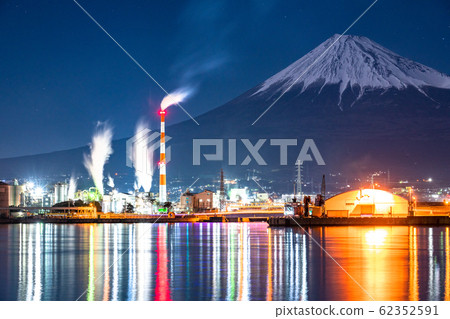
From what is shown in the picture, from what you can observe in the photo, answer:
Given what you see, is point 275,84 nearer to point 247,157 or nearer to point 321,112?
point 321,112

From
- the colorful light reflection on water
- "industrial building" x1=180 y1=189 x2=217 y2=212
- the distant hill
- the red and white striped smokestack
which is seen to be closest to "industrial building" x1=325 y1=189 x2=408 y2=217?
the red and white striped smokestack

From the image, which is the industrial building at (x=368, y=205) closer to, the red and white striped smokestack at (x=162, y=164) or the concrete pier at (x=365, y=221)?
the concrete pier at (x=365, y=221)

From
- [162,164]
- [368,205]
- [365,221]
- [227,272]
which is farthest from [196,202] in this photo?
[227,272]

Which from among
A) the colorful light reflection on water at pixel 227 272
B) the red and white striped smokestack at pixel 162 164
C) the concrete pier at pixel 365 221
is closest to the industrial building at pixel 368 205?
the concrete pier at pixel 365 221

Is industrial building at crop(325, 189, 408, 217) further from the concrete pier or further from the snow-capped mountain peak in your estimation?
the snow-capped mountain peak

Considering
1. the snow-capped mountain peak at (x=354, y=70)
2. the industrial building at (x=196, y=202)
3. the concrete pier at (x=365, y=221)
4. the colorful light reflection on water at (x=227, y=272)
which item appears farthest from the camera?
the snow-capped mountain peak at (x=354, y=70)
